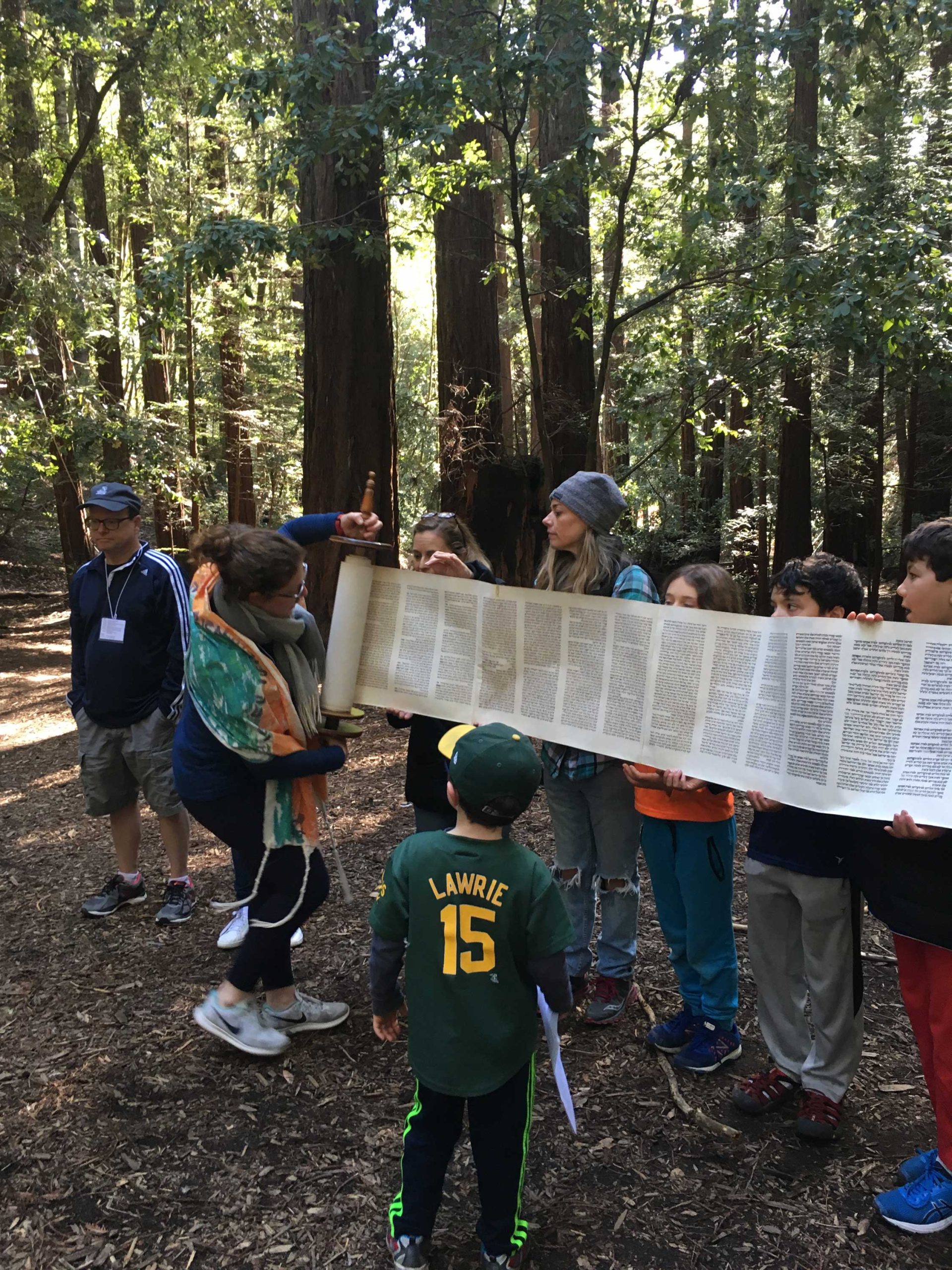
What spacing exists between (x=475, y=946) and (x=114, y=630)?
2.98 m

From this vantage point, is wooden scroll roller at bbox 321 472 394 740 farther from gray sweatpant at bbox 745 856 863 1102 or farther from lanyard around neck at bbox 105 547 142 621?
gray sweatpant at bbox 745 856 863 1102

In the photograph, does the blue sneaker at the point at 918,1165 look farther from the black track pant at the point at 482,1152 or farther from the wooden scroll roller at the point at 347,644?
the wooden scroll roller at the point at 347,644

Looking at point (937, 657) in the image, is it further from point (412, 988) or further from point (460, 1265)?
point (460, 1265)

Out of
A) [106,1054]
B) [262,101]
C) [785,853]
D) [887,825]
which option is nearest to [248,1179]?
[106,1054]

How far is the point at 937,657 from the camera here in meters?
2.39

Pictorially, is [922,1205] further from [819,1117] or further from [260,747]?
[260,747]

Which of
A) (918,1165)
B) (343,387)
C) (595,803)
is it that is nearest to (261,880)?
(595,803)

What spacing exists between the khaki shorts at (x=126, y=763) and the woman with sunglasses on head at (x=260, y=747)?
1.12m

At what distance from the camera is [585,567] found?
3.29 m

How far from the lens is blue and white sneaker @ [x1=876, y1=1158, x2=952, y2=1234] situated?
239cm

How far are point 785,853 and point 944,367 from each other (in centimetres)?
802

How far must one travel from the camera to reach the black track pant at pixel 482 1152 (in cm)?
220

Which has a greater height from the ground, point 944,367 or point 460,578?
point 944,367

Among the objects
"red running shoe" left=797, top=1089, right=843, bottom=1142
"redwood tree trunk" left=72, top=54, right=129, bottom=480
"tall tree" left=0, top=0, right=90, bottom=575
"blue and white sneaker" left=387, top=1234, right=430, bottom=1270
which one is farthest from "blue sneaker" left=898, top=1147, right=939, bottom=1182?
"redwood tree trunk" left=72, top=54, right=129, bottom=480
